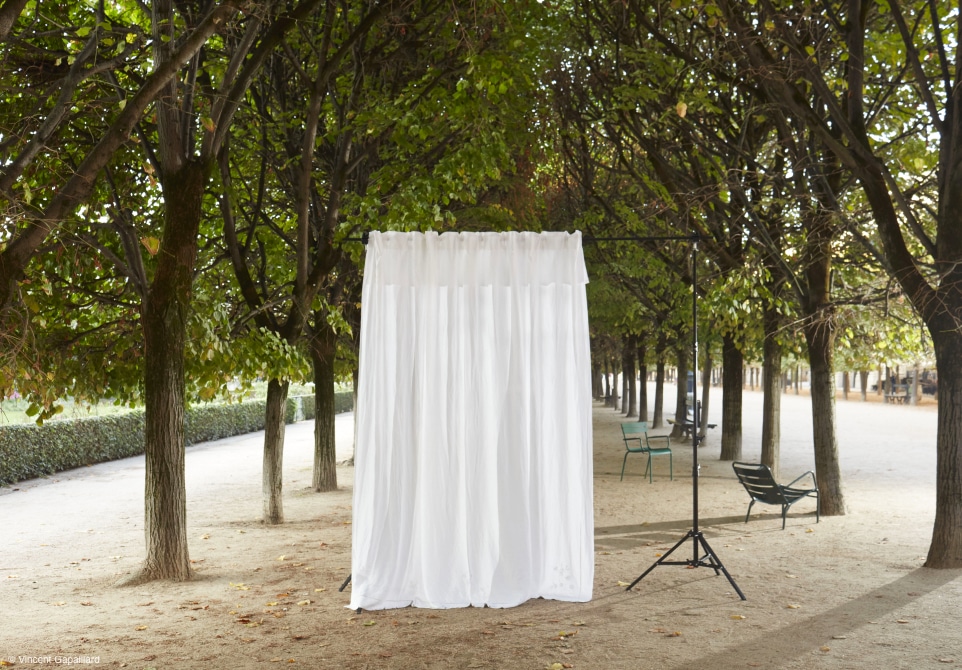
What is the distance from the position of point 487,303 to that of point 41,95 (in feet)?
13.6

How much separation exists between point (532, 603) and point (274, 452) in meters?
5.58

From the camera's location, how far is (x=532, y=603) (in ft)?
22.3

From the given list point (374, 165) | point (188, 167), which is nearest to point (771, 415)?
point (374, 165)

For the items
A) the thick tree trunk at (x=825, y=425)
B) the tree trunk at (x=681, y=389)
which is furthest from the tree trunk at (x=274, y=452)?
the tree trunk at (x=681, y=389)

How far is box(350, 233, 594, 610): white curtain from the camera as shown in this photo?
659cm

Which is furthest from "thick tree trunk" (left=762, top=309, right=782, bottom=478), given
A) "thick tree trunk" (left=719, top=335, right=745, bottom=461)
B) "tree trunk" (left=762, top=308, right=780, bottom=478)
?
"thick tree trunk" (left=719, top=335, right=745, bottom=461)

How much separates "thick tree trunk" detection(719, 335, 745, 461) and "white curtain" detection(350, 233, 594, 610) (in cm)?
1140

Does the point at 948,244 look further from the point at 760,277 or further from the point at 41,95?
the point at 41,95

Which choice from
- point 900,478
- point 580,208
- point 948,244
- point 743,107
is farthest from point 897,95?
point 580,208

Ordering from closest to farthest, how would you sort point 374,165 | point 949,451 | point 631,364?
point 949,451 < point 374,165 < point 631,364

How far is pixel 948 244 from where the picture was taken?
8000 millimetres

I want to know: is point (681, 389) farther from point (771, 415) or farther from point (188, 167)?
point (188, 167)

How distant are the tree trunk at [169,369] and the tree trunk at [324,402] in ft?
17.9

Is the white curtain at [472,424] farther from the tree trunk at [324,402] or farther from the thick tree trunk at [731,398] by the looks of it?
the thick tree trunk at [731,398]
